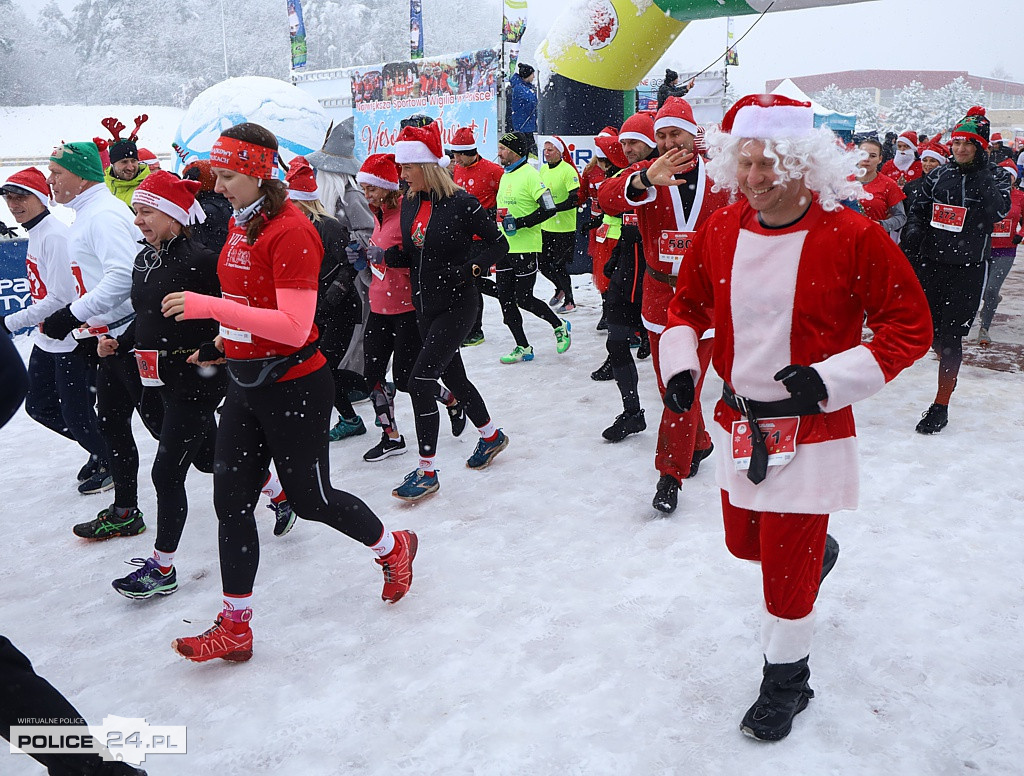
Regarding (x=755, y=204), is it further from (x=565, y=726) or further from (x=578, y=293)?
(x=578, y=293)

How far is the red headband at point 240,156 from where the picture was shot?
2.88 m

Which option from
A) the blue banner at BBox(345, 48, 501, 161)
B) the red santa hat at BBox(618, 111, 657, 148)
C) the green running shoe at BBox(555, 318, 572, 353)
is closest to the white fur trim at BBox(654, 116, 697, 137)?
the red santa hat at BBox(618, 111, 657, 148)

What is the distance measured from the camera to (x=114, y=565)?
13.2 feet

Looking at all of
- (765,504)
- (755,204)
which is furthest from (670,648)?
(755,204)

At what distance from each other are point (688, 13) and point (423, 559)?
8072 millimetres

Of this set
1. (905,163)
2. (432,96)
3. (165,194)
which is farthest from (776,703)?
(432,96)

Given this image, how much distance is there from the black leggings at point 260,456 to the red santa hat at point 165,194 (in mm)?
862

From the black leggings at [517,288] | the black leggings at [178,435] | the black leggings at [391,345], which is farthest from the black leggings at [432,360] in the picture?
the black leggings at [517,288]

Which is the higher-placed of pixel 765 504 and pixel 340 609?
pixel 765 504

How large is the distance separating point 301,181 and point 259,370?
7.17 feet

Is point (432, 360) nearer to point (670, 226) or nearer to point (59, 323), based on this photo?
point (670, 226)

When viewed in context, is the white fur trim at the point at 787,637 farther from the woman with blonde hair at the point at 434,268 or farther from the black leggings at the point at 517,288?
the black leggings at the point at 517,288

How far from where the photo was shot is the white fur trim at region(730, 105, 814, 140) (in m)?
2.28

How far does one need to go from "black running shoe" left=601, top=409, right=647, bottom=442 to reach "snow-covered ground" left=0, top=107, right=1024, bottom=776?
0.61 feet
